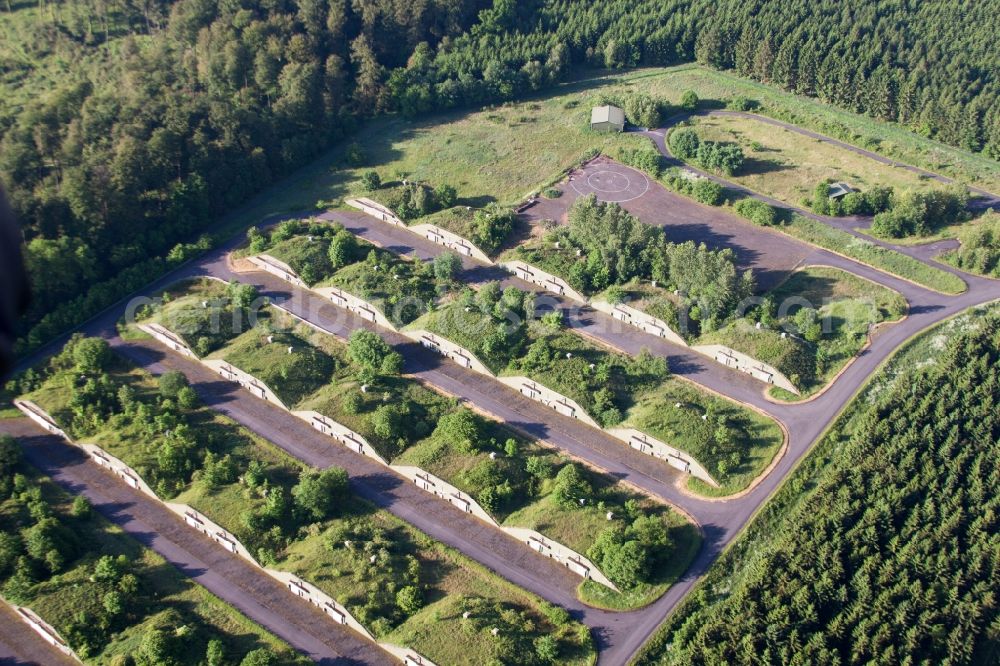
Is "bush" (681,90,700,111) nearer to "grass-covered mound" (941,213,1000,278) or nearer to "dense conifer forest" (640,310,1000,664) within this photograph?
"grass-covered mound" (941,213,1000,278)

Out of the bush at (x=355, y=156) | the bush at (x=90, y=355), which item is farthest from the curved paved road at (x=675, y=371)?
the bush at (x=355, y=156)

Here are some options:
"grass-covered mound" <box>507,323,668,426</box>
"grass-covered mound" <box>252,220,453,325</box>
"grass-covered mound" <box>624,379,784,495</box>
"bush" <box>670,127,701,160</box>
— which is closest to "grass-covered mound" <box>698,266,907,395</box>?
"grass-covered mound" <box>624,379,784,495</box>

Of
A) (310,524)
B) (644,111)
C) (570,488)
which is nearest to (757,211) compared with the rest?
(644,111)

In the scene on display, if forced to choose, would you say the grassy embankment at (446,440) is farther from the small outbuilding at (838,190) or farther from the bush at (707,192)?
the small outbuilding at (838,190)

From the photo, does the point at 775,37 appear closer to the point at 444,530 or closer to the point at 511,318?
the point at 511,318

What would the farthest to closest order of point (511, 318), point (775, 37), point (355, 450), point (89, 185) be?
point (775, 37)
point (89, 185)
point (511, 318)
point (355, 450)

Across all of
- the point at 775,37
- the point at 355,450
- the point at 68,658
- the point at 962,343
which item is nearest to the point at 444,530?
the point at 355,450

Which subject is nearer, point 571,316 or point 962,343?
point 962,343

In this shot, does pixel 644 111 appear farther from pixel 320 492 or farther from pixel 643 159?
pixel 320 492
